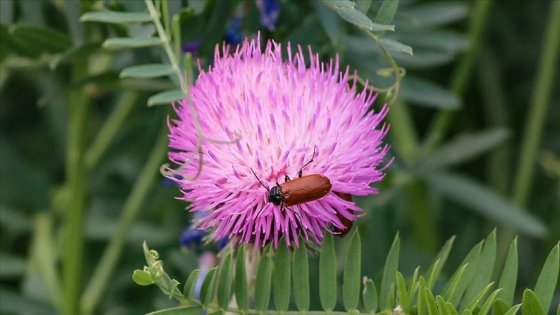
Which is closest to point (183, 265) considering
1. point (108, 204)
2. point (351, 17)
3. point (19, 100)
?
point (351, 17)

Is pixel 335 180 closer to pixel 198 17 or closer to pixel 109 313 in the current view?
pixel 198 17

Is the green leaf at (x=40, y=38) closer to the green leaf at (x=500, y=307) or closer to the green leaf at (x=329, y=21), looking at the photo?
the green leaf at (x=329, y=21)

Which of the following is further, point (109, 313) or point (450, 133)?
point (450, 133)

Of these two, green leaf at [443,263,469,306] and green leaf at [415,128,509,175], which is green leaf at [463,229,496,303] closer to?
green leaf at [443,263,469,306]

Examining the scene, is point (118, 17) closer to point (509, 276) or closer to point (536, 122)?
point (509, 276)

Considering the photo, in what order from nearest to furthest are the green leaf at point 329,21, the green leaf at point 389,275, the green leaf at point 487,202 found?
the green leaf at point 389,275, the green leaf at point 329,21, the green leaf at point 487,202

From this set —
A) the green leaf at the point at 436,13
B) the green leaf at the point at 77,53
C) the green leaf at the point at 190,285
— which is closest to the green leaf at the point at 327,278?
the green leaf at the point at 190,285

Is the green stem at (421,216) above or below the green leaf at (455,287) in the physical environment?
below

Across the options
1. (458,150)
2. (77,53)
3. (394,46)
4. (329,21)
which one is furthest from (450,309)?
(458,150)
